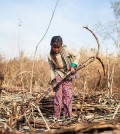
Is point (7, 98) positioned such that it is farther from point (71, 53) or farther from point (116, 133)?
point (116, 133)

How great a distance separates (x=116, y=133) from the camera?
5.24ft

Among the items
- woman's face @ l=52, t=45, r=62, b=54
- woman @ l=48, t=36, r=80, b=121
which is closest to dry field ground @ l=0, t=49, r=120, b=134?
woman @ l=48, t=36, r=80, b=121

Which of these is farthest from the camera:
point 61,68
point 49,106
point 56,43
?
point 49,106

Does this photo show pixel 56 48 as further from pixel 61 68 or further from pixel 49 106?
pixel 49 106

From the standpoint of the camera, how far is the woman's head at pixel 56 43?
4.92 m

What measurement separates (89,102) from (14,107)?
2.59 metres

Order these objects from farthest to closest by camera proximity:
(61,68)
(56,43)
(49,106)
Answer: (49,106) < (61,68) < (56,43)

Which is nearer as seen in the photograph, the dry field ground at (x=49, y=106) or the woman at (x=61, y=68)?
the dry field ground at (x=49, y=106)

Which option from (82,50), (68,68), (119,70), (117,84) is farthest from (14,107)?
(82,50)

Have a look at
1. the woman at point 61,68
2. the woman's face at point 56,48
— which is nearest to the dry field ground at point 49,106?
the woman at point 61,68

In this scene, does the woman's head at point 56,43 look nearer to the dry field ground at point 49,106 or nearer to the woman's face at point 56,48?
the woman's face at point 56,48

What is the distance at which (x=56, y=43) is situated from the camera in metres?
4.93

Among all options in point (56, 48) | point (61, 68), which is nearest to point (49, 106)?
point (61, 68)

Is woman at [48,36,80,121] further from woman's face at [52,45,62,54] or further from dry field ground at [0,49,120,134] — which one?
dry field ground at [0,49,120,134]
